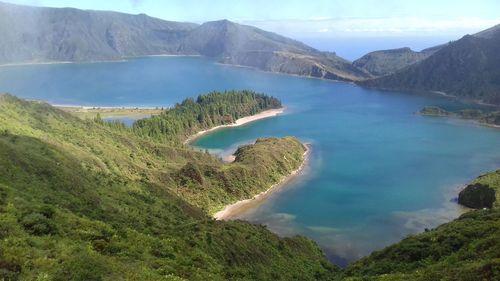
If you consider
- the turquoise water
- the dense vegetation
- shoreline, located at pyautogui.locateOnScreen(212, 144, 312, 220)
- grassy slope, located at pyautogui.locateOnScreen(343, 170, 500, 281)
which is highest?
grassy slope, located at pyautogui.locateOnScreen(343, 170, 500, 281)

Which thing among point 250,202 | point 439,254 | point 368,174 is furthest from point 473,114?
point 439,254

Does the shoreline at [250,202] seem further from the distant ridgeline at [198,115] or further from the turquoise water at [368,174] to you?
the distant ridgeline at [198,115]

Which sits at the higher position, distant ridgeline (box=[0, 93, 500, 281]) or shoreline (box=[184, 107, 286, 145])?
distant ridgeline (box=[0, 93, 500, 281])

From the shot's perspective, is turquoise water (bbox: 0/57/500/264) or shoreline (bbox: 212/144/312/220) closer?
turquoise water (bbox: 0/57/500/264)

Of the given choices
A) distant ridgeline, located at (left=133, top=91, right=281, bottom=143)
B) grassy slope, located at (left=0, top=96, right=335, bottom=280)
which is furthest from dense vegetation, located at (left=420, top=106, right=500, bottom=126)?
grassy slope, located at (left=0, top=96, right=335, bottom=280)

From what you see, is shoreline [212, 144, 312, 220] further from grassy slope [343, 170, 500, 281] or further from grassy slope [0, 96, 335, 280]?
grassy slope [343, 170, 500, 281]

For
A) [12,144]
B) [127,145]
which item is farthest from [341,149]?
[12,144]

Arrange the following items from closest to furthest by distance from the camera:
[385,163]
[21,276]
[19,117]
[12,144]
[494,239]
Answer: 1. [21,276]
2. [494,239]
3. [12,144]
4. [19,117]
5. [385,163]

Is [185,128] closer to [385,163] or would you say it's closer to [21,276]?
[385,163]
